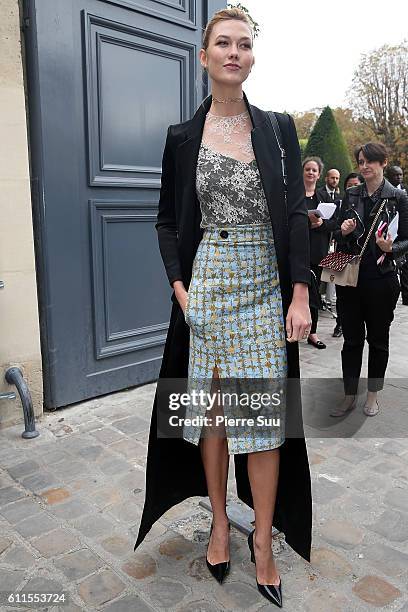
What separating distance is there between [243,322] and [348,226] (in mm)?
2051

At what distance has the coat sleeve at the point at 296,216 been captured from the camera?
1.96 metres

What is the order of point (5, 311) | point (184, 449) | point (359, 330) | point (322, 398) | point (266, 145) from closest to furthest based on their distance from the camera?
point (266, 145) → point (184, 449) → point (5, 311) → point (359, 330) → point (322, 398)

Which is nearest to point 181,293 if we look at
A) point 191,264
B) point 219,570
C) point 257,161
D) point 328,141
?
point 191,264

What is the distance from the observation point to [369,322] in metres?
3.80

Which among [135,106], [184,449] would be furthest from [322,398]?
[135,106]

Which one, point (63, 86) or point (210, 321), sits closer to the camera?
point (210, 321)

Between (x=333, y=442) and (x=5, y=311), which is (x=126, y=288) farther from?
(x=333, y=442)

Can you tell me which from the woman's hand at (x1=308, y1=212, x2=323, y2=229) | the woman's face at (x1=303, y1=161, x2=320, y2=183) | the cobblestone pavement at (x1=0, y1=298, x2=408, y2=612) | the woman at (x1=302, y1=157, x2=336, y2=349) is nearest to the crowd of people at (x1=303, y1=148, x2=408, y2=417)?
the cobblestone pavement at (x1=0, y1=298, x2=408, y2=612)

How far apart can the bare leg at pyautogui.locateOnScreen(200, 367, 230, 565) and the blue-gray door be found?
1.82 m

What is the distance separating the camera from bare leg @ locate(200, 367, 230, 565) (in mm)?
2152

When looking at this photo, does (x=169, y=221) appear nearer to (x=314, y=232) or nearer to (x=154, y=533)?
(x=154, y=533)

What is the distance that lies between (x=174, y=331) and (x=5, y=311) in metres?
1.66

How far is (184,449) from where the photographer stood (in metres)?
2.36

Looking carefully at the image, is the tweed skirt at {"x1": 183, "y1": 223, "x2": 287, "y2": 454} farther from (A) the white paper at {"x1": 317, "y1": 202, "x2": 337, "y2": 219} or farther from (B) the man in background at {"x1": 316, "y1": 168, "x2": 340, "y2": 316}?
(B) the man in background at {"x1": 316, "y1": 168, "x2": 340, "y2": 316}
